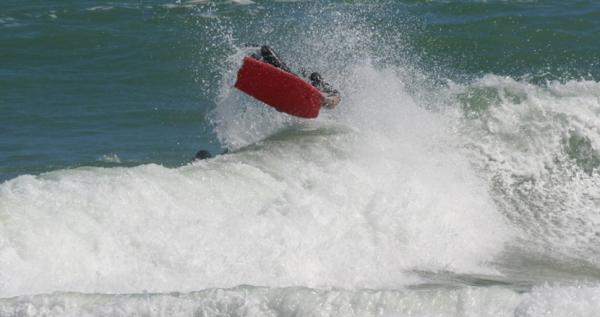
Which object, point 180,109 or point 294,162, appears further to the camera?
point 180,109

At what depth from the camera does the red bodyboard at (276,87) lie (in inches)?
452

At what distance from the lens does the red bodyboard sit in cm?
1149

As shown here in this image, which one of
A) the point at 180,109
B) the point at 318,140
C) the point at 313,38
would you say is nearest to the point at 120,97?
the point at 180,109

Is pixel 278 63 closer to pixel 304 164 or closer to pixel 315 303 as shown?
pixel 304 164

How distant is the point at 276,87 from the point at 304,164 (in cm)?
99

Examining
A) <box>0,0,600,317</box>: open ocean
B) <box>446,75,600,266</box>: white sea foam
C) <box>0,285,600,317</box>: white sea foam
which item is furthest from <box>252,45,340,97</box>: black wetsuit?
<box>0,285,600,317</box>: white sea foam

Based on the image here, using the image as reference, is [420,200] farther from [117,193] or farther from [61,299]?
[61,299]

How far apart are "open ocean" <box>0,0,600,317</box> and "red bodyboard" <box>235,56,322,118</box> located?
1.46 ft

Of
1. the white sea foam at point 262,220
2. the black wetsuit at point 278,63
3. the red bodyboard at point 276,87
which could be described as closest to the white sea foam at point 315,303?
the white sea foam at point 262,220

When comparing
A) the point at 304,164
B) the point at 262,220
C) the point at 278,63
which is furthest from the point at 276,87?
the point at 262,220

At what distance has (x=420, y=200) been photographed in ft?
34.9

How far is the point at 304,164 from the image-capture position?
36.3 ft

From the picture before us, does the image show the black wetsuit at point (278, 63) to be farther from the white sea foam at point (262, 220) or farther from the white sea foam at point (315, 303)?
the white sea foam at point (315, 303)

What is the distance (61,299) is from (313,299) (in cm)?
155
